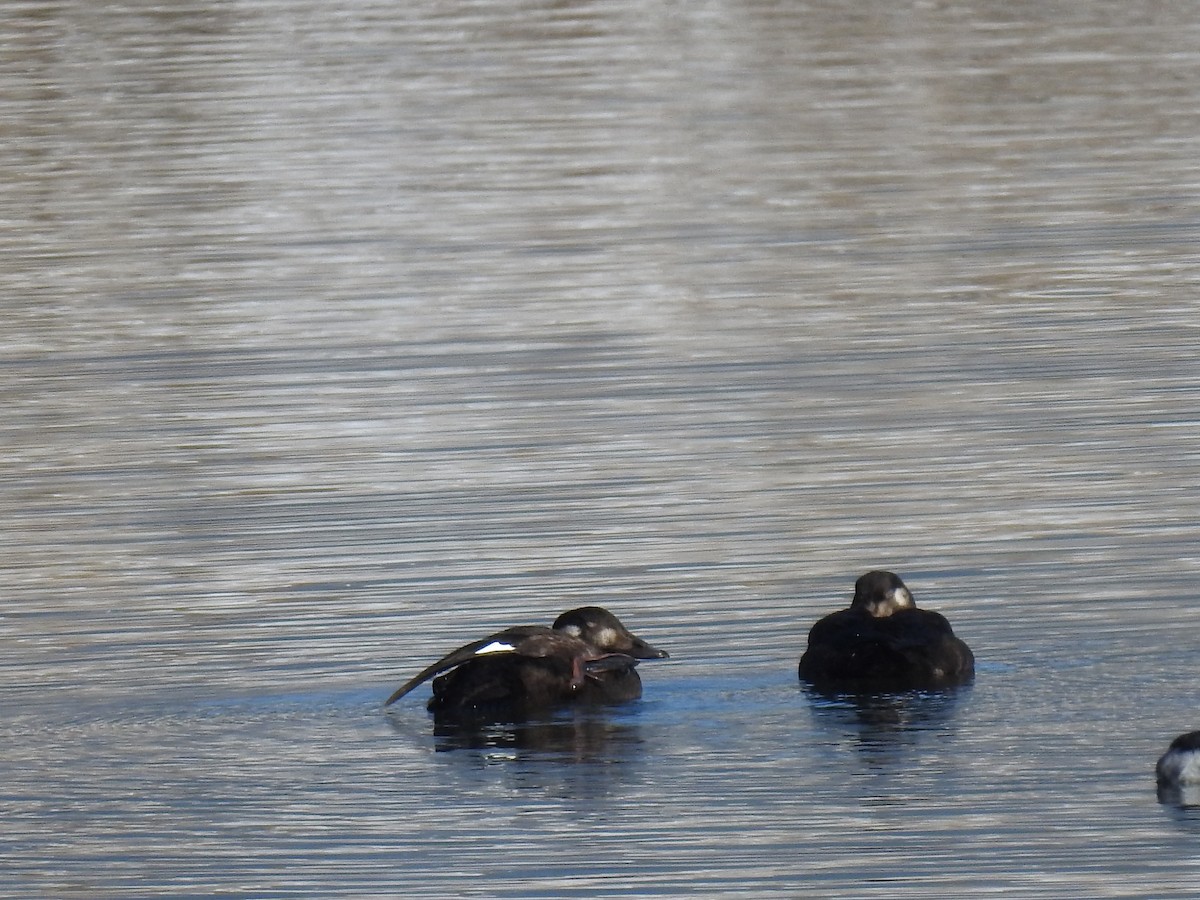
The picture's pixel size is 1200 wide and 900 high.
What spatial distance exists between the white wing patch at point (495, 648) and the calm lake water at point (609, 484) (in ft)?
0.91

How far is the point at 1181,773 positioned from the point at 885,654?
1.67 metres

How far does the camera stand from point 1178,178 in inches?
902

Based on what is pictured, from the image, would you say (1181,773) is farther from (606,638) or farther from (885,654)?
(606,638)

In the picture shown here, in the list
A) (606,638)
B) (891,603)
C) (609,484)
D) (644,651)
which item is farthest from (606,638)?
(609,484)

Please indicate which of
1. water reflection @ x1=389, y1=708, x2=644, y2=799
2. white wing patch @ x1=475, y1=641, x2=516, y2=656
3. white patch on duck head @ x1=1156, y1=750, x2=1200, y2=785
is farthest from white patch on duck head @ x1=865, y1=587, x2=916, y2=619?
white patch on duck head @ x1=1156, y1=750, x2=1200, y2=785

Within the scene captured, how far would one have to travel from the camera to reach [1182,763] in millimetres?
8359

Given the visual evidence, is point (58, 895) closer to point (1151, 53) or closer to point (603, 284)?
point (603, 284)

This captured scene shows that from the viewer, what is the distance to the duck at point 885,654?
977 cm

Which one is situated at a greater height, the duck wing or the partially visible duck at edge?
the duck wing

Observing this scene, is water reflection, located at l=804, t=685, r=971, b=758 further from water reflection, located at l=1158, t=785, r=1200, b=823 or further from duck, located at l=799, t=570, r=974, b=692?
water reflection, located at l=1158, t=785, r=1200, b=823

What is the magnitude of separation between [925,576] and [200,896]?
410 cm

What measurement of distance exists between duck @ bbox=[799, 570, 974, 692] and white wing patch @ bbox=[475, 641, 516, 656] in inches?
37.0

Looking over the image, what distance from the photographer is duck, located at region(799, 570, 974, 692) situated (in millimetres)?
9770

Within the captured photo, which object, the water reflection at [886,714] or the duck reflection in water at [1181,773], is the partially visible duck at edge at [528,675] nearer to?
the water reflection at [886,714]
